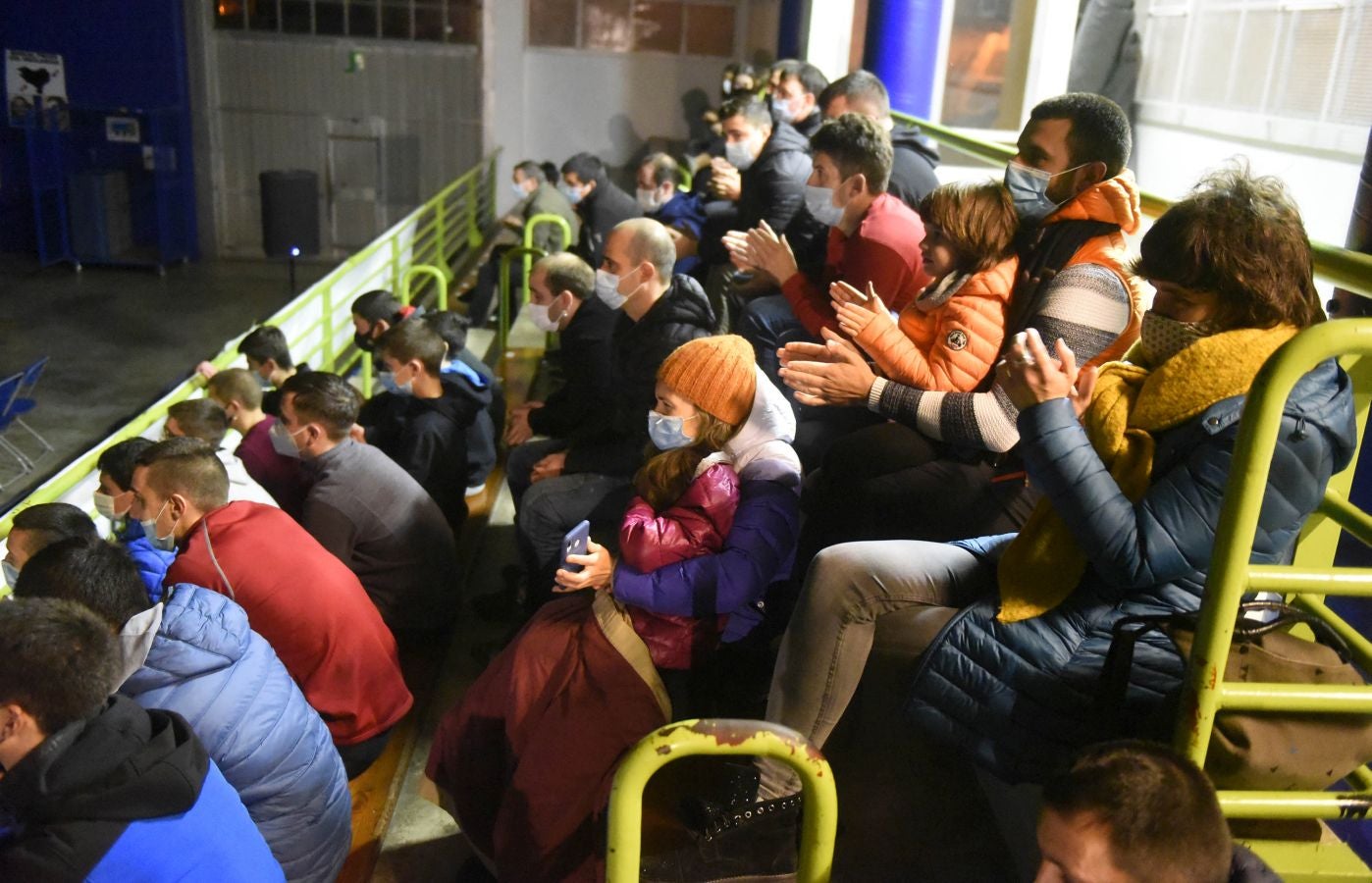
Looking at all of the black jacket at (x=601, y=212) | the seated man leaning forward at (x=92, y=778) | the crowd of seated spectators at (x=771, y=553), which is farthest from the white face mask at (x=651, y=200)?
the seated man leaning forward at (x=92, y=778)

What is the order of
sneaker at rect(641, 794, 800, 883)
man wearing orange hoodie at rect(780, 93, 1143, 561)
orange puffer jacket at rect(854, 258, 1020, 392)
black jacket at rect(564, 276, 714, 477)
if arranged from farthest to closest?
black jacket at rect(564, 276, 714, 477) → orange puffer jacket at rect(854, 258, 1020, 392) → man wearing orange hoodie at rect(780, 93, 1143, 561) → sneaker at rect(641, 794, 800, 883)

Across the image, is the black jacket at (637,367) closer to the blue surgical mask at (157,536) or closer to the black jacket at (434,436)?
the black jacket at (434,436)

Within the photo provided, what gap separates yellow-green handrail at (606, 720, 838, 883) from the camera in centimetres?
147

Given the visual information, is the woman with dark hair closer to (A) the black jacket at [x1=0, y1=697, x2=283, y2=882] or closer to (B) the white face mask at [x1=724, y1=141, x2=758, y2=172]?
(A) the black jacket at [x1=0, y1=697, x2=283, y2=882]

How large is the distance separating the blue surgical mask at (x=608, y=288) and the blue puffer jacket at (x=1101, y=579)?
7.01 feet

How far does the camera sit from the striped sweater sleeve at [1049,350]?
2.26m

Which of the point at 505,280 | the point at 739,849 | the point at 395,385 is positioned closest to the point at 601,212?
the point at 505,280

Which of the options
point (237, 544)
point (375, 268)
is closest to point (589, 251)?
point (375, 268)

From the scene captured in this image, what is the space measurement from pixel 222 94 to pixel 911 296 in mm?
13259

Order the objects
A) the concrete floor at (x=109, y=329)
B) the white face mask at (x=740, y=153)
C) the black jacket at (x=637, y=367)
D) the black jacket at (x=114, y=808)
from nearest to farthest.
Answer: the black jacket at (x=114, y=808) → the black jacket at (x=637, y=367) → the white face mask at (x=740, y=153) → the concrete floor at (x=109, y=329)

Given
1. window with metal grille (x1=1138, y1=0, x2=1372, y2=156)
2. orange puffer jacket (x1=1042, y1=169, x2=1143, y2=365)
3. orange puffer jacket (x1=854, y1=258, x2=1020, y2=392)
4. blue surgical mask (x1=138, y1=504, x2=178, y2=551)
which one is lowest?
blue surgical mask (x1=138, y1=504, x2=178, y2=551)

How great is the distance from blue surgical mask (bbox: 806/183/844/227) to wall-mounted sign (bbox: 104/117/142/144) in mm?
13022

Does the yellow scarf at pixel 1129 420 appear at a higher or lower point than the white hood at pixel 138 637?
higher

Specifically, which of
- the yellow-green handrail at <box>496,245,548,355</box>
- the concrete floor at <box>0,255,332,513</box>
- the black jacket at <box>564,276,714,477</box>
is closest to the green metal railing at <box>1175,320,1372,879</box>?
the black jacket at <box>564,276,714,477</box>
